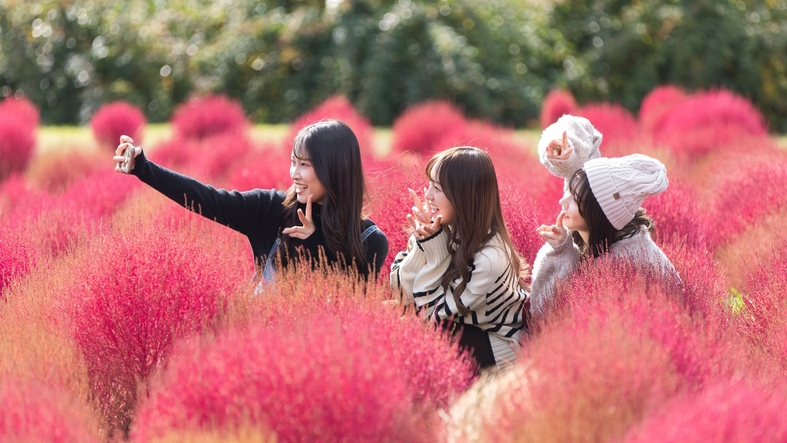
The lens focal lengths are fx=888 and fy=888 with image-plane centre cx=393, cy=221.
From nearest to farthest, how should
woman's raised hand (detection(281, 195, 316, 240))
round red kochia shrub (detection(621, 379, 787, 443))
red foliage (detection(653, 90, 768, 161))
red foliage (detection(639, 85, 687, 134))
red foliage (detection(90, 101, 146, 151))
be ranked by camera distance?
round red kochia shrub (detection(621, 379, 787, 443)) → woman's raised hand (detection(281, 195, 316, 240)) → red foliage (detection(653, 90, 768, 161)) → red foliage (detection(90, 101, 146, 151)) → red foliage (detection(639, 85, 687, 134))

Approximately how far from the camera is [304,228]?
10.6 feet

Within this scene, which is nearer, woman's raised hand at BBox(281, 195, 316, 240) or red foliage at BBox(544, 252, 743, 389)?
red foliage at BBox(544, 252, 743, 389)

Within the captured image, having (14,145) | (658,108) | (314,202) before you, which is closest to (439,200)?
(314,202)

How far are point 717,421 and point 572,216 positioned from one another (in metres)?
1.35

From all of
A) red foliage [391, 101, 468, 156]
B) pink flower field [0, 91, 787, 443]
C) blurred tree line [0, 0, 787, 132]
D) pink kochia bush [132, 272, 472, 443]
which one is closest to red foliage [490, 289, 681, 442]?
pink flower field [0, 91, 787, 443]

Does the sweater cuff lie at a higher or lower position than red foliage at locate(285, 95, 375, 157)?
lower

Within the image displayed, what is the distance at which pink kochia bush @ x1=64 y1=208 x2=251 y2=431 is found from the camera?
266 cm

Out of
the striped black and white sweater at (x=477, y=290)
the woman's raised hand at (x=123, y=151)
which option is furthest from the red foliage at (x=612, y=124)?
the woman's raised hand at (x=123, y=151)

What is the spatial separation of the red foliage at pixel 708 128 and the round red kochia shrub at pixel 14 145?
5.16 metres

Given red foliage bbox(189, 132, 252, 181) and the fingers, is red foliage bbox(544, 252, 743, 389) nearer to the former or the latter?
the fingers

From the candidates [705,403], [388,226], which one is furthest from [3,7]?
[705,403]

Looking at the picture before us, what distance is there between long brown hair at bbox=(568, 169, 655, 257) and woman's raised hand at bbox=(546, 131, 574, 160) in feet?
0.82

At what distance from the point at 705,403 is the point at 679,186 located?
2.64 m

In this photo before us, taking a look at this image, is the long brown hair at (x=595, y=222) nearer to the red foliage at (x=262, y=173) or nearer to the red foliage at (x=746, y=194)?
the red foliage at (x=746, y=194)
